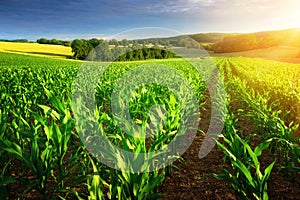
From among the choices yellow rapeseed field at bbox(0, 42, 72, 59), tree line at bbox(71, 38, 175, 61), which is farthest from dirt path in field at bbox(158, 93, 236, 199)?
yellow rapeseed field at bbox(0, 42, 72, 59)

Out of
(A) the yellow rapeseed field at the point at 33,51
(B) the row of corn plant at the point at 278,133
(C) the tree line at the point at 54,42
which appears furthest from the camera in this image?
(C) the tree line at the point at 54,42

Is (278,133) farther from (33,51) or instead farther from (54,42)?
(54,42)

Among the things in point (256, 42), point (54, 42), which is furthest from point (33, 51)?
point (256, 42)

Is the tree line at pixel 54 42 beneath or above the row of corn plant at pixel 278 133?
above

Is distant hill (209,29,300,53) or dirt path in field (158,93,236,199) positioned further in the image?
distant hill (209,29,300,53)

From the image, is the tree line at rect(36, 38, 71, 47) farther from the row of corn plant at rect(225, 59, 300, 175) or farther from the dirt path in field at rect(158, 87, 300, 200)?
the dirt path in field at rect(158, 87, 300, 200)

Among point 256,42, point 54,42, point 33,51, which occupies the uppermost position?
point 54,42

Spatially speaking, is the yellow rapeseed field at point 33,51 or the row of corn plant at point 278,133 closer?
the row of corn plant at point 278,133

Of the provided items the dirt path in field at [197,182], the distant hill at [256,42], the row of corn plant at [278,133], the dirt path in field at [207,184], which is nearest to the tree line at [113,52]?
the distant hill at [256,42]

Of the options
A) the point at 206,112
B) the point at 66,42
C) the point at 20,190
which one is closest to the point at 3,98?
the point at 20,190

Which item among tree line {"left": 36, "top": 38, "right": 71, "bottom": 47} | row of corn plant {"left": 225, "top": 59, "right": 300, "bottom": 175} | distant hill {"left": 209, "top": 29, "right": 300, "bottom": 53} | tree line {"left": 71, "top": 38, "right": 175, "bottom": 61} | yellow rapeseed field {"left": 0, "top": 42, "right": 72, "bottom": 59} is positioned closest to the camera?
row of corn plant {"left": 225, "top": 59, "right": 300, "bottom": 175}

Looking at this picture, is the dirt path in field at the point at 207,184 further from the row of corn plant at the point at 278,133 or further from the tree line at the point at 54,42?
the tree line at the point at 54,42

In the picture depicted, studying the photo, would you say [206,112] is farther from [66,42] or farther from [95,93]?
[66,42]

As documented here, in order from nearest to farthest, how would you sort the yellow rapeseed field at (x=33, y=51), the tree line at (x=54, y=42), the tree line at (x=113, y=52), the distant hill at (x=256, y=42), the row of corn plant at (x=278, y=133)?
the row of corn plant at (x=278, y=133) → the tree line at (x=113, y=52) → the yellow rapeseed field at (x=33, y=51) → the tree line at (x=54, y=42) → the distant hill at (x=256, y=42)
